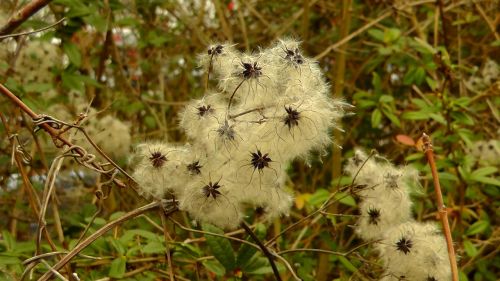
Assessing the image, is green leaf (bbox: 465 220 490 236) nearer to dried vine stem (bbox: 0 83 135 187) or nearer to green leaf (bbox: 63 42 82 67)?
dried vine stem (bbox: 0 83 135 187)

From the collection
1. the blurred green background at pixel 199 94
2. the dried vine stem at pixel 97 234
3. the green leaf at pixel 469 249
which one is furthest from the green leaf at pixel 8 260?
the green leaf at pixel 469 249

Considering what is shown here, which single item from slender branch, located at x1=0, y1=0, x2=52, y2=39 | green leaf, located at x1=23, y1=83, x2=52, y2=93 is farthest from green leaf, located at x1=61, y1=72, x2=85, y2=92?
slender branch, located at x1=0, y1=0, x2=52, y2=39

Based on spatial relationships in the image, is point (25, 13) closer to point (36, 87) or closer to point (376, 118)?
point (36, 87)

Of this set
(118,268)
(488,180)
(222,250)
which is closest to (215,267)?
(222,250)

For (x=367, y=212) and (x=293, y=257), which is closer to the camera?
(x=367, y=212)

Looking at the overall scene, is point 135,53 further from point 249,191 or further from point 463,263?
point 249,191

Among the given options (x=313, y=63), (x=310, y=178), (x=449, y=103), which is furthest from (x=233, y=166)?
(x=310, y=178)
